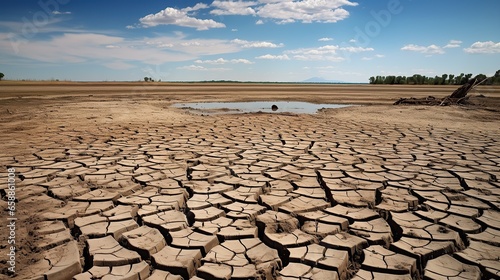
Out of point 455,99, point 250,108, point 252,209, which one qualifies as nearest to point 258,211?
point 252,209

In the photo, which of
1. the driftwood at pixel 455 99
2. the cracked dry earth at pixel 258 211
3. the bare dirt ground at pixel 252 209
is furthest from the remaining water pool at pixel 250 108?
the cracked dry earth at pixel 258 211

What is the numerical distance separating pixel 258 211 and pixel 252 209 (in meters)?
0.06

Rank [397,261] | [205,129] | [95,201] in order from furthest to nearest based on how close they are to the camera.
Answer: [205,129], [95,201], [397,261]

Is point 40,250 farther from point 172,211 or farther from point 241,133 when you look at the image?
point 241,133

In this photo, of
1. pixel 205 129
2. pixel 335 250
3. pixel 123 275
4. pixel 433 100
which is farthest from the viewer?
pixel 433 100

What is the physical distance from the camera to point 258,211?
7.84 ft

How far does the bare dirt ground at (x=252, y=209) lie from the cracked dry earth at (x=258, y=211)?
0.01 metres

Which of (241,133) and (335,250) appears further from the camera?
(241,133)

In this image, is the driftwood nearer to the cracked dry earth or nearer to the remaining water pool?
the remaining water pool

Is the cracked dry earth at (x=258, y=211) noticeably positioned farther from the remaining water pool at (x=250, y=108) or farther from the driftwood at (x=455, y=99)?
the driftwood at (x=455, y=99)

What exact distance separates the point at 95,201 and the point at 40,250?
0.75 meters

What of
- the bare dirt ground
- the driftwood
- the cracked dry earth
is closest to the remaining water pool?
the driftwood

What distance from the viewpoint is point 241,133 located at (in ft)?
19.1

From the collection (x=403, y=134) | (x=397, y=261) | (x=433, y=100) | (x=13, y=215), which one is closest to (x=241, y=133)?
(x=403, y=134)
